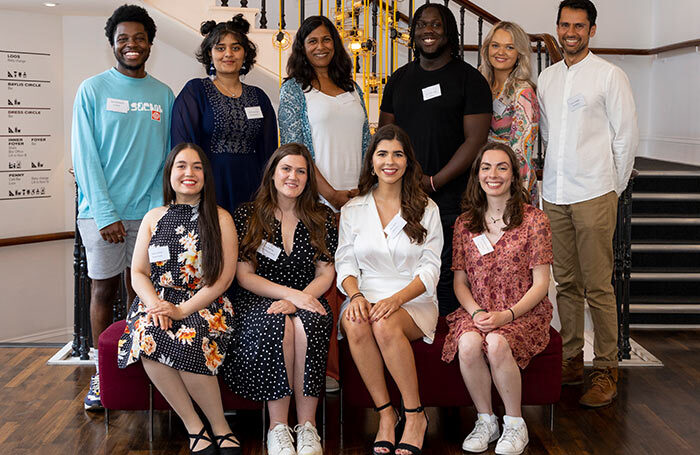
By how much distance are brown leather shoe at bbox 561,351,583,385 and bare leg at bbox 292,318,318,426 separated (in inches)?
54.7

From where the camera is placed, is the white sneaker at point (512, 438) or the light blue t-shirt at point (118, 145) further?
the light blue t-shirt at point (118, 145)

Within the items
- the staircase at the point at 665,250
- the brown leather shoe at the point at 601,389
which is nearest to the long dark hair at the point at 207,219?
the brown leather shoe at the point at 601,389

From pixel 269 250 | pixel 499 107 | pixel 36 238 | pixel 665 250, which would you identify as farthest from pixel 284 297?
pixel 36 238

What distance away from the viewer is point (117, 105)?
3.15 m

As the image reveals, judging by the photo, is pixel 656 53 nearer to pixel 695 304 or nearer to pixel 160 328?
pixel 695 304

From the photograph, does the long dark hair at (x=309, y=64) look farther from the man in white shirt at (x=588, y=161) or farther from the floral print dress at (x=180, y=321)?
the man in white shirt at (x=588, y=161)

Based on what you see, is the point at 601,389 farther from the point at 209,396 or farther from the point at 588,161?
the point at 209,396

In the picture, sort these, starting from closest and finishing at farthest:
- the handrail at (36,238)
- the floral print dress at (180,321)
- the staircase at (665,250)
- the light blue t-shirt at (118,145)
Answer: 1. the floral print dress at (180,321)
2. the light blue t-shirt at (118,145)
3. the staircase at (665,250)
4. the handrail at (36,238)

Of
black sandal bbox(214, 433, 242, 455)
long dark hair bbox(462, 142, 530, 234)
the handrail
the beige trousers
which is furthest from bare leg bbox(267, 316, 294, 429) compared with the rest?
the handrail

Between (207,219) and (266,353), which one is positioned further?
(207,219)

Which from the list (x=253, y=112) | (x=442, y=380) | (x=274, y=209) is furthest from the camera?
(x=253, y=112)

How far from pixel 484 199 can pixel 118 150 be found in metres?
1.59

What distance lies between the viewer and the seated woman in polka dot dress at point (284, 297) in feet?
9.05

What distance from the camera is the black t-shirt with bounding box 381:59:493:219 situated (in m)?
3.21
